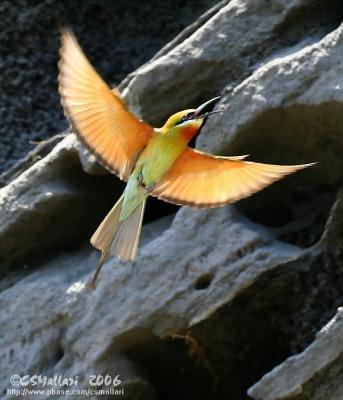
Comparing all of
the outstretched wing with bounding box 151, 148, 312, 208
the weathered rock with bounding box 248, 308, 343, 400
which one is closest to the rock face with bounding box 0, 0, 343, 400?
the weathered rock with bounding box 248, 308, 343, 400

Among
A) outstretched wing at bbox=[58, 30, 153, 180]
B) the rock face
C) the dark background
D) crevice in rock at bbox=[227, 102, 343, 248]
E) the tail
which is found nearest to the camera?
outstretched wing at bbox=[58, 30, 153, 180]

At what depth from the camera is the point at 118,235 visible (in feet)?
8.19

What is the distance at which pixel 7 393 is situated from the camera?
287 centimetres

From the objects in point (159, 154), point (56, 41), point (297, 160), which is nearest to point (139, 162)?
point (159, 154)

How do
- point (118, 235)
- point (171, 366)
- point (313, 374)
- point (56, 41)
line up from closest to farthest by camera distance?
point (313, 374)
point (118, 235)
point (171, 366)
point (56, 41)

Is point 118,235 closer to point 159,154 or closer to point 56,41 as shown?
point 159,154

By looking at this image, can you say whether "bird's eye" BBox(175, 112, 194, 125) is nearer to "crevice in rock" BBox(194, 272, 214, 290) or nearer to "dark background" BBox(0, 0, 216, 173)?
"crevice in rock" BBox(194, 272, 214, 290)

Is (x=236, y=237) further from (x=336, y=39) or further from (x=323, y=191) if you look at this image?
(x=336, y=39)

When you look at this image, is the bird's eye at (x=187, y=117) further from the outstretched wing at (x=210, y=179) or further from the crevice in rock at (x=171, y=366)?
the crevice in rock at (x=171, y=366)

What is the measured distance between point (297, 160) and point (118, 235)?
594mm

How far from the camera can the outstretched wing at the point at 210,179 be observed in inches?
96.9

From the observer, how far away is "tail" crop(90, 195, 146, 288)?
2453 millimetres

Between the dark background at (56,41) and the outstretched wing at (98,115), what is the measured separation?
108 cm

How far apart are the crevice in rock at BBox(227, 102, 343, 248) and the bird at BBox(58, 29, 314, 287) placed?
0.87 ft
